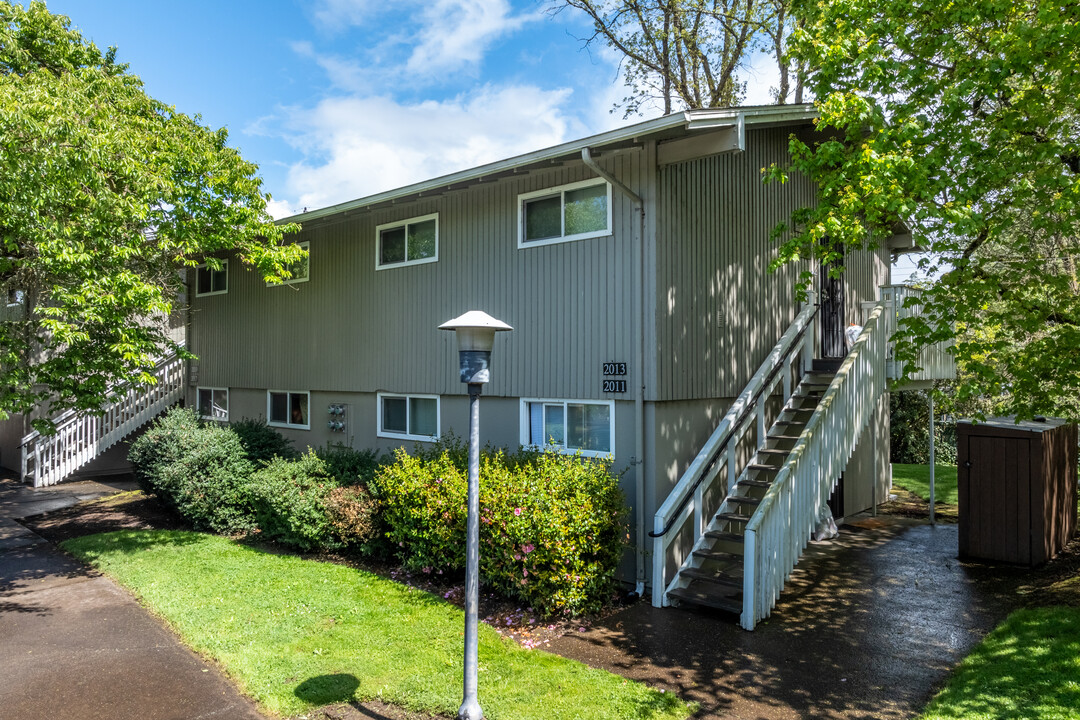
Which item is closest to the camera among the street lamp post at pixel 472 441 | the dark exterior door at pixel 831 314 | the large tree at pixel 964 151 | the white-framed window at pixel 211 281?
the street lamp post at pixel 472 441

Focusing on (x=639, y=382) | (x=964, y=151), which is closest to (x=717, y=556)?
(x=639, y=382)

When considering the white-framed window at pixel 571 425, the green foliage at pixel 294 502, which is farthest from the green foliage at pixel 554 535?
the green foliage at pixel 294 502

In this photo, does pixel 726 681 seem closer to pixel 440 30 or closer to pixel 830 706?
pixel 830 706

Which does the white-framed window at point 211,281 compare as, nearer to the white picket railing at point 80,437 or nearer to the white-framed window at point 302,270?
the white picket railing at point 80,437

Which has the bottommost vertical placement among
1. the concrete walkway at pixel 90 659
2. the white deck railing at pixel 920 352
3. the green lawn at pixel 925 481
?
the green lawn at pixel 925 481

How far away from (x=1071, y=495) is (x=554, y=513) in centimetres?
802

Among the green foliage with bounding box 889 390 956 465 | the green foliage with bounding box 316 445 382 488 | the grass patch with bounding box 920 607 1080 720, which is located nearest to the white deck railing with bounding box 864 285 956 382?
the grass patch with bounding box 920 607 1080 720

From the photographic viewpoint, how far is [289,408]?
13.6m

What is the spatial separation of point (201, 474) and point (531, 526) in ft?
22.3

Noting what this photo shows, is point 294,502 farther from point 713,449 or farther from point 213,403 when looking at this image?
point 213,403

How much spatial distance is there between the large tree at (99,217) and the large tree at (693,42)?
12760 millimetres

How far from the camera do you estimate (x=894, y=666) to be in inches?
232

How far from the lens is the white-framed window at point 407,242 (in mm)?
11008

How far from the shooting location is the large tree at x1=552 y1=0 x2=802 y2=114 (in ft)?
61.0
